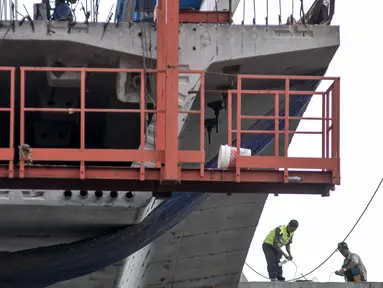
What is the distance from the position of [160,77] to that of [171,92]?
756mm

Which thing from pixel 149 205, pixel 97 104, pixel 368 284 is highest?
pixel 97 104

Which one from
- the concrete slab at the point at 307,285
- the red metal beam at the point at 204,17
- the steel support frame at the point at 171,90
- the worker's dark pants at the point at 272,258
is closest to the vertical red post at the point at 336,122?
the steel support frame at the point at 171,90

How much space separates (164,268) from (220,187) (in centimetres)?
646

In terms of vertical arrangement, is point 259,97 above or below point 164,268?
above

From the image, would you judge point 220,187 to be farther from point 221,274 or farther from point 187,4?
point 221,274

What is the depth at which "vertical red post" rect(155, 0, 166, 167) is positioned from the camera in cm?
1547

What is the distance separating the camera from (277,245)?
79.9ft

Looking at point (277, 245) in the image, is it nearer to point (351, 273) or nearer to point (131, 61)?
point (351, 273)

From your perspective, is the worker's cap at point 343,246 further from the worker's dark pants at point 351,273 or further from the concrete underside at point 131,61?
the concrete underside at point 131,61

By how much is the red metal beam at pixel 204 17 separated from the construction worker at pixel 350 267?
28.4 ft

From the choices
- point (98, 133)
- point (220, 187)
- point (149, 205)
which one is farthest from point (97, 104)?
point (220, 187)

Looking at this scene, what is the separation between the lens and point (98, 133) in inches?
758

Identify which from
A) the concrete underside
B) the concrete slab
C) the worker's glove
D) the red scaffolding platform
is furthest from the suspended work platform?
the worker's glove

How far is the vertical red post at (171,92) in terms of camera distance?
14.9 metres
